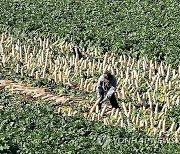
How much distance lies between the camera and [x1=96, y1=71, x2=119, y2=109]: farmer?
19.9m

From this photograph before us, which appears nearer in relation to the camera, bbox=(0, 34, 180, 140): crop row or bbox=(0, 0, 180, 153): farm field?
bbox=(0, 0, 180, 153): farm field

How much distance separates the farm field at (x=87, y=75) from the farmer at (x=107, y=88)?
344mm

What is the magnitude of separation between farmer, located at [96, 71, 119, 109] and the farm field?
34 cm

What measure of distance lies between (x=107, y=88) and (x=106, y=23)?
11346 mm

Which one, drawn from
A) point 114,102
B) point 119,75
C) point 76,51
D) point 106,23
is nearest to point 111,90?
point 114,102

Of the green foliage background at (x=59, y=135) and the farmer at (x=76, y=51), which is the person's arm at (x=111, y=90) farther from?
the farmer at (x=76, y=51)

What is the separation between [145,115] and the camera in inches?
789

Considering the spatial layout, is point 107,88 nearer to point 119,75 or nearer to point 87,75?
point 119,75

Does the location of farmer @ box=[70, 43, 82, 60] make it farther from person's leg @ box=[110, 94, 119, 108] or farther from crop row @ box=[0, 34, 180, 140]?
person's leg @ box=[110, 94, 119, 108]

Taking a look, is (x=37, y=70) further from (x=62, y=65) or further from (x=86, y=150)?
(x=86, y=150)

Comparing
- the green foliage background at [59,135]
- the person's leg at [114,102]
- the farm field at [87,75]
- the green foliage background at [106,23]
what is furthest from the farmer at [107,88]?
the green foliage background at [106,23]

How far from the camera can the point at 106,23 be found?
31.5 metres

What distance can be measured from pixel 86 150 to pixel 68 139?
3.51 ft

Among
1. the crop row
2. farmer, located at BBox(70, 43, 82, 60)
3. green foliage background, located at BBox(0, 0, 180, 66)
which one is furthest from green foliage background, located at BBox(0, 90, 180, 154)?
green foliage background, located at BBox(0, 0, 180, 66)
